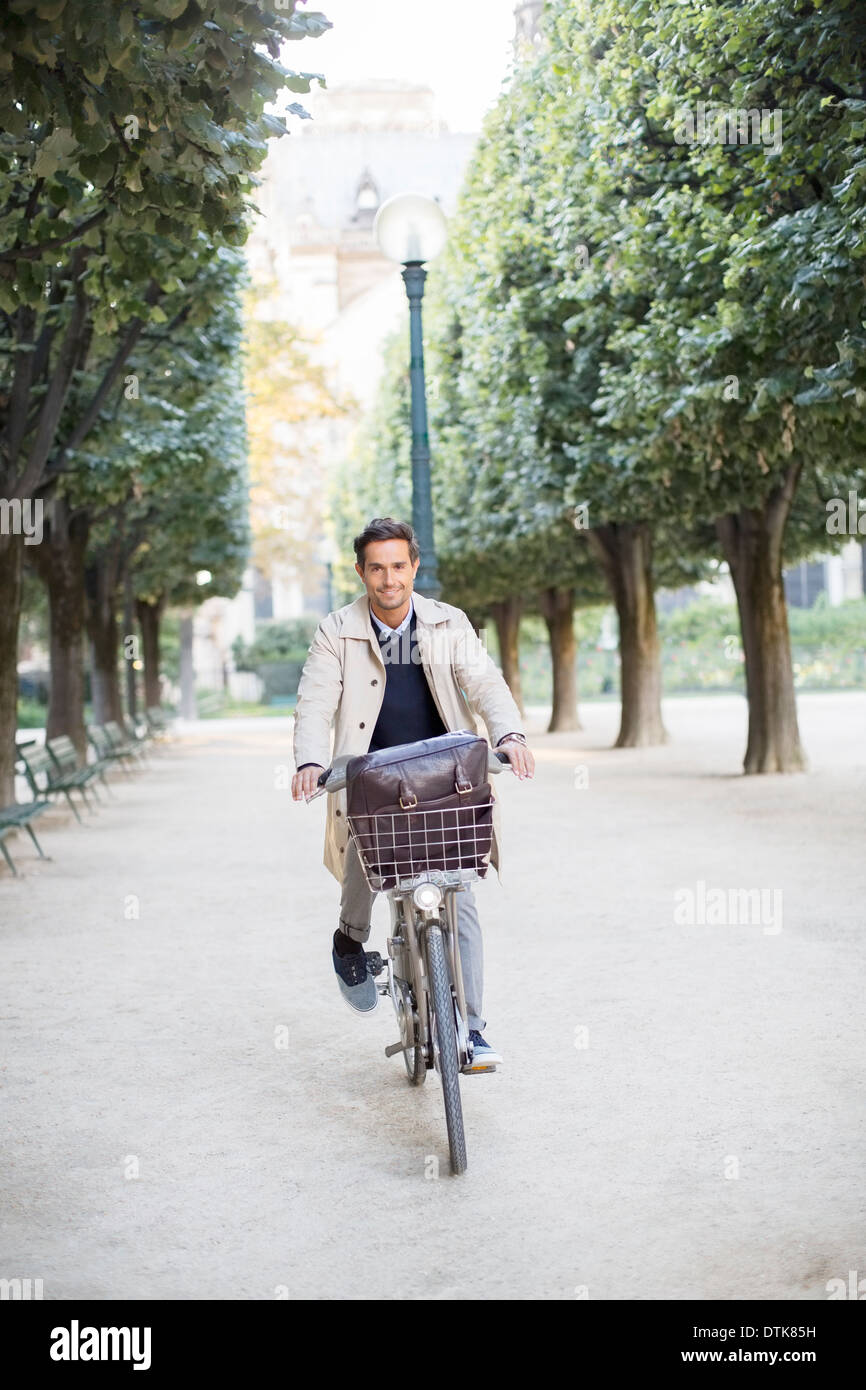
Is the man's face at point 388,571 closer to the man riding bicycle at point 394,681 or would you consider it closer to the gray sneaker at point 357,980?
the man riding bicycle at point 394,681

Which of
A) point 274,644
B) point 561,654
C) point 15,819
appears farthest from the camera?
point 274,644

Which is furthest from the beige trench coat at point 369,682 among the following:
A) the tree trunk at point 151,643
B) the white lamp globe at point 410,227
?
the tree trunk at point 151,643

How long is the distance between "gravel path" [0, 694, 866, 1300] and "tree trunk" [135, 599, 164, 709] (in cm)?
2934

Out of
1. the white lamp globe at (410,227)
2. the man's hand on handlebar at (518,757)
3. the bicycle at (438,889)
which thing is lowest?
the bicycle at (438,889)

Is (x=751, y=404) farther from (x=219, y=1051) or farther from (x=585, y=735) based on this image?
(x=585, y=735)

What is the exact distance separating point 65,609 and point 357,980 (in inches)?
649

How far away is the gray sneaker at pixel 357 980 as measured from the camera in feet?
19.4

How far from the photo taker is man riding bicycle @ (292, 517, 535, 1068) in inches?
212

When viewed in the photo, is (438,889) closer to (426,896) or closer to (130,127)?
(426,896)

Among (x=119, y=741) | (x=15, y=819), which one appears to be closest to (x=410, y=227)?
(x=15, y=819)

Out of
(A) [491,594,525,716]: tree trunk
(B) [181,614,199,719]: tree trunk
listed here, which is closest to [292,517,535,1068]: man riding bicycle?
(A) [491,594,525,716]: tree trunk

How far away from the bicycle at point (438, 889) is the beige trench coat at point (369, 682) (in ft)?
1.14

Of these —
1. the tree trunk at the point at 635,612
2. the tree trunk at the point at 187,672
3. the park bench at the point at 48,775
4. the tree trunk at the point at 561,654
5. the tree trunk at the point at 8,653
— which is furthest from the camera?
the tree trunk at the point at 187,672

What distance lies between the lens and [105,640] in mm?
27469
